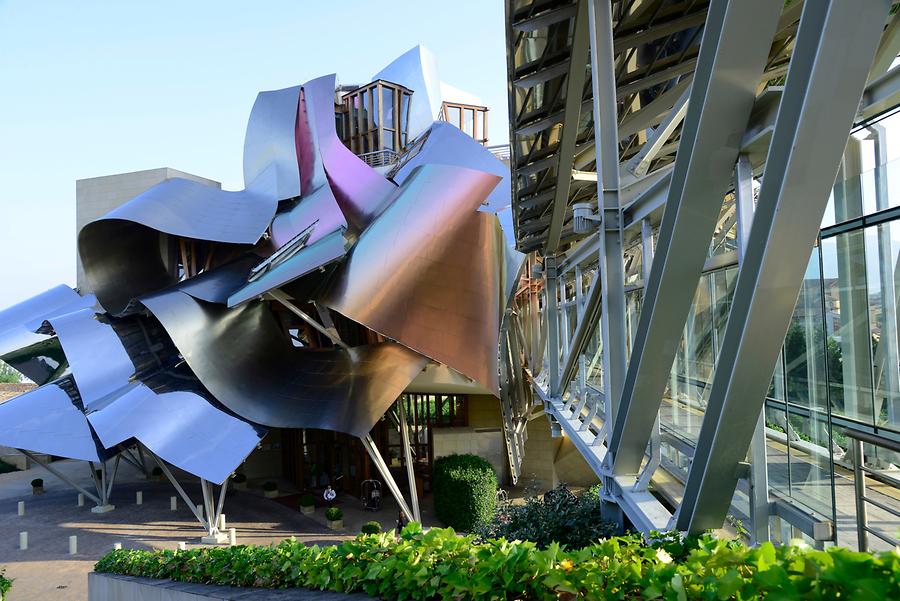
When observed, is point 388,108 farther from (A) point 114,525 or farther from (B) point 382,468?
(A) point 114,525

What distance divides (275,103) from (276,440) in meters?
14.1

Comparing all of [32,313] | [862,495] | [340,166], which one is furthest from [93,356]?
[862,495]

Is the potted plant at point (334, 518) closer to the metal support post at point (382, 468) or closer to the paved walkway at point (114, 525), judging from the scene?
the paved walkway at point (114, 525)

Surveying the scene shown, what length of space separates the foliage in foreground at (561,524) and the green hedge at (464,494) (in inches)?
507

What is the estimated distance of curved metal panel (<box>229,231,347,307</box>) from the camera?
17.5 meters

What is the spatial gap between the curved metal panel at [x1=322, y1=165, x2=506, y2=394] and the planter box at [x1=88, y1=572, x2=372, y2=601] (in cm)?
1019

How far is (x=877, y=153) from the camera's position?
3367 mm

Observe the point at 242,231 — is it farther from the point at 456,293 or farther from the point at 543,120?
the point at 543,120

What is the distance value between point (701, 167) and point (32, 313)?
28772mm

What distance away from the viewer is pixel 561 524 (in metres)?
7.12

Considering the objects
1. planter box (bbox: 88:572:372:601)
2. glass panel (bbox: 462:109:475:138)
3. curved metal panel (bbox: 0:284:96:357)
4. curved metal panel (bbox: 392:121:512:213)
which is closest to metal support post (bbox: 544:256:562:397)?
curved metal panel (bbox: 392:121:512:213)

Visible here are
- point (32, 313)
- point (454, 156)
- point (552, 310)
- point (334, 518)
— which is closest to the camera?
point (552, 310)

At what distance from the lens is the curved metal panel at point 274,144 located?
24.8 m

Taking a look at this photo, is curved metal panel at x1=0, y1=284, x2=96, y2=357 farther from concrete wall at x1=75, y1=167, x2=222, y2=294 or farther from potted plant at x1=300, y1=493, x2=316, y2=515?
potted plant at x1=300, y1=493, x2=316, y2=515
